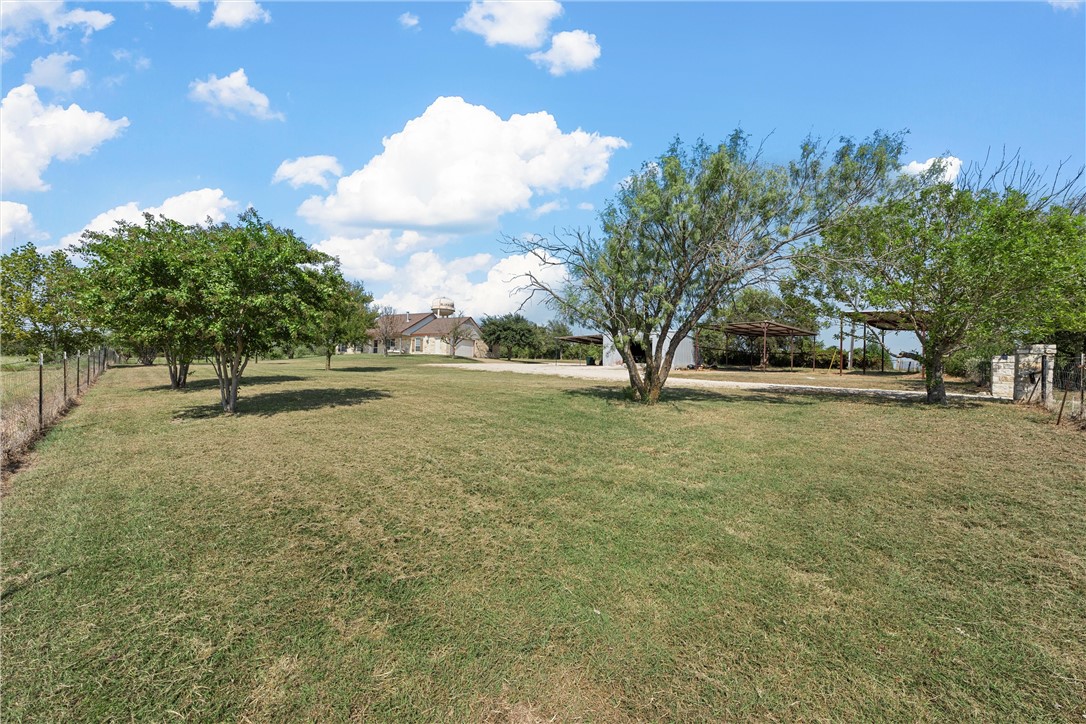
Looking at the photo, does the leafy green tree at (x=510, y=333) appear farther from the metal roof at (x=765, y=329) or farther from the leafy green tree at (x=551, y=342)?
the metal roof at (x=765, y=329)

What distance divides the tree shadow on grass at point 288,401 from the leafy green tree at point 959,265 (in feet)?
37.6

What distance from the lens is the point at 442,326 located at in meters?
59.2

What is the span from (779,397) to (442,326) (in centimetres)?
4929

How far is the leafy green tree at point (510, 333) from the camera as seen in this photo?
170 feet

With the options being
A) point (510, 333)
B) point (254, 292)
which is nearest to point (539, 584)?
point (254, 292)

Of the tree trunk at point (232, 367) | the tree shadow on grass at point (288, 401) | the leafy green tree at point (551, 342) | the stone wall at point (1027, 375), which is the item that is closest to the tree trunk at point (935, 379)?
the stone wall at point (1027, 375)

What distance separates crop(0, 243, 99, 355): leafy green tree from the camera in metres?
19.7

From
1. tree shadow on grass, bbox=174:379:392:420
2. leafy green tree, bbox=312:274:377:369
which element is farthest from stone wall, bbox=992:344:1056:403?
leafy green tree, bbox=312:274:377:369

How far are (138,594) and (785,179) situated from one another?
14170mm

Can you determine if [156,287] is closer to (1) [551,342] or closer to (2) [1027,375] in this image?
(2) [1027,375]

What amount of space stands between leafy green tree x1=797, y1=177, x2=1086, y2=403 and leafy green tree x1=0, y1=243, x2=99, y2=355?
88.4 ft

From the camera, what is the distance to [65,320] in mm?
20922

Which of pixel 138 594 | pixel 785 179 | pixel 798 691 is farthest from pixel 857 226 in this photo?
pixel 138 594

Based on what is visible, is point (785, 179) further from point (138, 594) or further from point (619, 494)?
point (138, 594)
